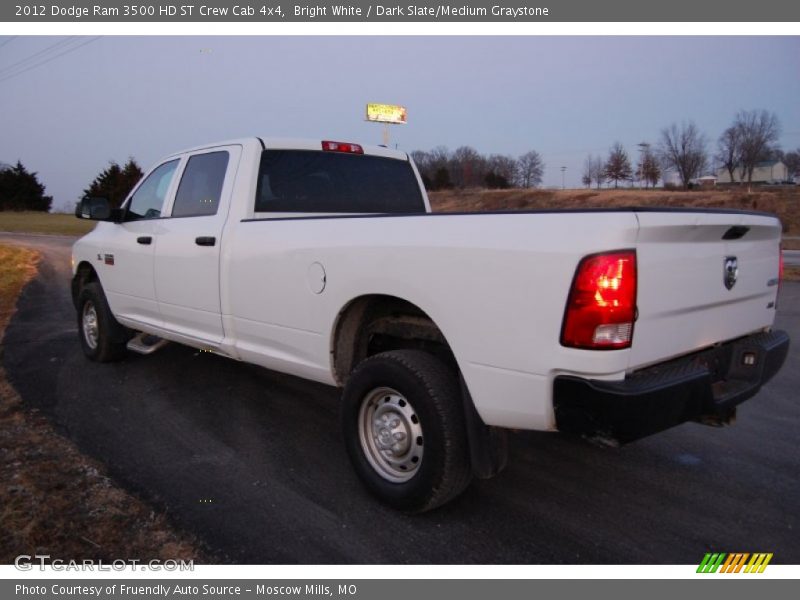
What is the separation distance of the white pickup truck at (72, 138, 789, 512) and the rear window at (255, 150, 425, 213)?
2cm

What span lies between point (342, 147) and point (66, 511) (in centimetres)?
312

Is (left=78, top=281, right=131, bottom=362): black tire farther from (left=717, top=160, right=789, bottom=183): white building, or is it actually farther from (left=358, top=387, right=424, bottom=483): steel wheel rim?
(left=717, top=160, right=789, bottom=183): white building

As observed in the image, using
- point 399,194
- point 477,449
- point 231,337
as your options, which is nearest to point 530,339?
point 477,449

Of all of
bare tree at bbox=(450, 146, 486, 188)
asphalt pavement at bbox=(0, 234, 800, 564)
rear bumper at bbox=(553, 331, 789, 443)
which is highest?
bare tree at bbox=(450, 146, 486, 188)

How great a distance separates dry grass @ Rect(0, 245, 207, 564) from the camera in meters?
2.77

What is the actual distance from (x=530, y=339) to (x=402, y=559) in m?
1.16

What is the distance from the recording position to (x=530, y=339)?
248cm

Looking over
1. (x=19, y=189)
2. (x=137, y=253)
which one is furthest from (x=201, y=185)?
(x=19, y=189)

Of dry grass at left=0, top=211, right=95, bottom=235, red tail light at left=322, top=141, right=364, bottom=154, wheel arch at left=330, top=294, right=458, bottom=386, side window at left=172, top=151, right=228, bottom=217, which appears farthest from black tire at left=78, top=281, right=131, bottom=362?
dry grass at left=0, top=211, right=95, bottom=235

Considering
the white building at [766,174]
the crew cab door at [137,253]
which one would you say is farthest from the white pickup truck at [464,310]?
the white building at [766,174]

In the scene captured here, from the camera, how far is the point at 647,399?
2.40 metres

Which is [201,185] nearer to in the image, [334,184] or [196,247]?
[196,247]

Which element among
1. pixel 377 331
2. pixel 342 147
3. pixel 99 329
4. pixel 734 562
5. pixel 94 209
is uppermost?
pixel 342 147

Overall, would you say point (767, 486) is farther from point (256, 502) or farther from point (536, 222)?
point (256, 502)
